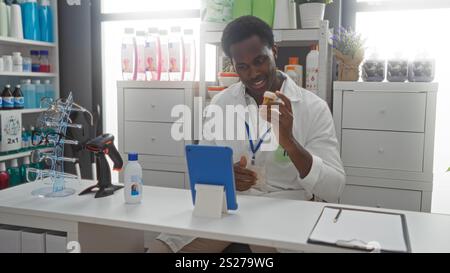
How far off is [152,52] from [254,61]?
1054 mm

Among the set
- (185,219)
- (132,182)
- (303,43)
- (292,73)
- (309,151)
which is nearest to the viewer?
(185,219)

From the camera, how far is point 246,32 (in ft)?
5.87

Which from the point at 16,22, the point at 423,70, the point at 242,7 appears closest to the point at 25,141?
the point at 16,22

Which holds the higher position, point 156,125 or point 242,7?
point 242,7

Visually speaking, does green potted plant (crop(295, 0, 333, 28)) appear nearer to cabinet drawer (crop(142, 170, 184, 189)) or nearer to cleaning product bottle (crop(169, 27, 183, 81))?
cleaning product bottle (crop(169, 27, 183, 81))

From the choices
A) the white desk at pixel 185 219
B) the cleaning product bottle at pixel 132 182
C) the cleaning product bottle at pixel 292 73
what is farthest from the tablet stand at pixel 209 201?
the cleaning product bottle at pixel 292 73

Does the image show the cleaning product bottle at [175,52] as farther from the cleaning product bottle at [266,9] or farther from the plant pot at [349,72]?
the plant pot at [349,72]

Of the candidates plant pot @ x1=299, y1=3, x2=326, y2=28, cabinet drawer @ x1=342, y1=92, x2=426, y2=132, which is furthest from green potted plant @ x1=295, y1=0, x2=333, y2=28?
cabinet drawer @ x1=342, y1=92, x2=426, y2=132

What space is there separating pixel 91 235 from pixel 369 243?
859 mm

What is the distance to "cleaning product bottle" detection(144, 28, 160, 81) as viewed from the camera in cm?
262

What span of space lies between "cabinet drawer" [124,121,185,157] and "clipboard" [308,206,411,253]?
4.50ft

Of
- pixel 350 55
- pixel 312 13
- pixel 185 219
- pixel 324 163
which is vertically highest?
pixel 312 13

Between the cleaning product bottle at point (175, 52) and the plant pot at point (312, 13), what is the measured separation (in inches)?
30.3

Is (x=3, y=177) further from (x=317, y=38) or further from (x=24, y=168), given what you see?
(x=317, y=38)
